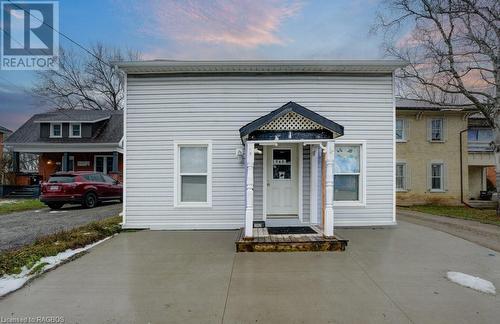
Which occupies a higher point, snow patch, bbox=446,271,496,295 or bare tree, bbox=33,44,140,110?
Result: bare tree, bbox=33,44,140,110

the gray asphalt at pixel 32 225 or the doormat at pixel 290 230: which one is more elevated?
the doormat at pixel 290 230

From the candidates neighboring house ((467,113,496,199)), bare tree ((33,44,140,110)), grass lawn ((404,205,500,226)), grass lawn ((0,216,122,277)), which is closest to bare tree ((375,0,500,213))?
grass lawn ((404,205,500,226))

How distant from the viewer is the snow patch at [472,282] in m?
4.45

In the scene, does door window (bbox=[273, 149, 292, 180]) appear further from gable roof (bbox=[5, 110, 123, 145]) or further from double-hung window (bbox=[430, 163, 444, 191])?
gable roof (bbox=[5, 110, 123, 145])

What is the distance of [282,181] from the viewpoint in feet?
28.5

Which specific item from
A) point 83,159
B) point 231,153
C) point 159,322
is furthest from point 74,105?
point 159,322

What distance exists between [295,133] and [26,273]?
17.9ft

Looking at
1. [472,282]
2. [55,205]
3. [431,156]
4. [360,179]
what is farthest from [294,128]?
[431,156]

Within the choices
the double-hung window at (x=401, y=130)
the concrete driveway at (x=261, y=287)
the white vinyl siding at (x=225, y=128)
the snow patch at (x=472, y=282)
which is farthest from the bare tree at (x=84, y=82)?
the snow patch at (x=472, y=282)

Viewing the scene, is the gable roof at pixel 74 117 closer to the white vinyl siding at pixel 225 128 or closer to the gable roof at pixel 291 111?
the white vinyl siding at pixel 225 128

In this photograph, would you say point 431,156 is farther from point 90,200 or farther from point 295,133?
point 90,200

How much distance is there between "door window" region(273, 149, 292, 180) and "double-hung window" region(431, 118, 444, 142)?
14.8 meters

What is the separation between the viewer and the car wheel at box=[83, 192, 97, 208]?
558 inches

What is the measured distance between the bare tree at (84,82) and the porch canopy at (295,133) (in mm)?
27005
